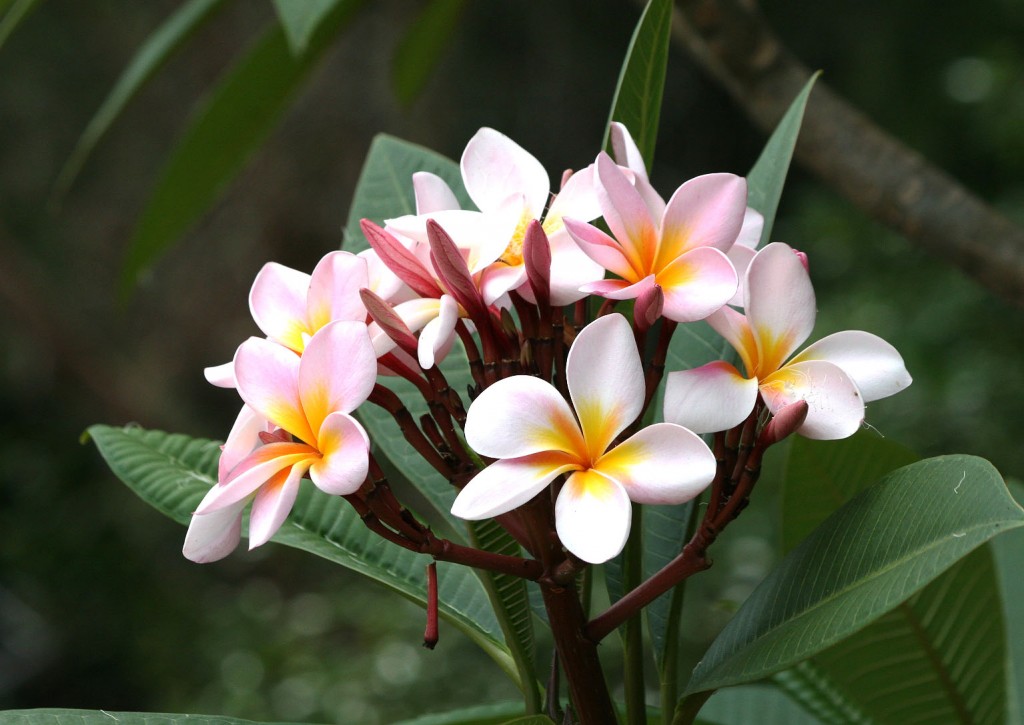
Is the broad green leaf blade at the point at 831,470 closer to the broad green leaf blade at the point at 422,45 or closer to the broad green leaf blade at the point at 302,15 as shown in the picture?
the broad green leaf blade at the point at 302,15

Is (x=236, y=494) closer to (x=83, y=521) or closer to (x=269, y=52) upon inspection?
(x=269, y=52)

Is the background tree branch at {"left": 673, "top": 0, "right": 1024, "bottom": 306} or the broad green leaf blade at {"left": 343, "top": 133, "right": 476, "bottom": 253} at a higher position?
the background tree branch at {"left": 673, "top": 0, "right": 1024, "bottom": 306}

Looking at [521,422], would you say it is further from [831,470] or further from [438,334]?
[831,470]

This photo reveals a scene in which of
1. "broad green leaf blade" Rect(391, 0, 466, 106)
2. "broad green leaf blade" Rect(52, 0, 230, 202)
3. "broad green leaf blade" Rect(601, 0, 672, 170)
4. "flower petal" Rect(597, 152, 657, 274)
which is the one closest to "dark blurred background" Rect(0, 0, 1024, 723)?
"broad green leaf blade" Rect(391, 0, 466, 106)

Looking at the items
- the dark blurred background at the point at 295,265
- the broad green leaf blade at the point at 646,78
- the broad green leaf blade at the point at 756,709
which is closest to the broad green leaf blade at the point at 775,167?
the broad green leaf blade at the point at 646,78

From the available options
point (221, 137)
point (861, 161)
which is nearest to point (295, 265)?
point (221, 137)

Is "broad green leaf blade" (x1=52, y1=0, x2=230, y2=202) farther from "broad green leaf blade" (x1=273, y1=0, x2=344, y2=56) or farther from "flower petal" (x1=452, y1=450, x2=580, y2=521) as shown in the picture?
"flower petal" (x1=452, y1=450, x2=580, y2=521)

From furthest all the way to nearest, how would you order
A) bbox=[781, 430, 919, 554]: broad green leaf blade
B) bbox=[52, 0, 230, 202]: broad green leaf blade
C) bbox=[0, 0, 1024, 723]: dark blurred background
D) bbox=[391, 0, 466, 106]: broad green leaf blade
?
1. bbox=[0, 0, 1024, 723]: dark blurred background
2. bbox=[391, 0, 466, 106]: broad green leaf blade
3. bbox=[52, 0, 230, 202]: broad green leaf blade
4. bbox=[781, 430, 919, 554]: broad green leaf blade
